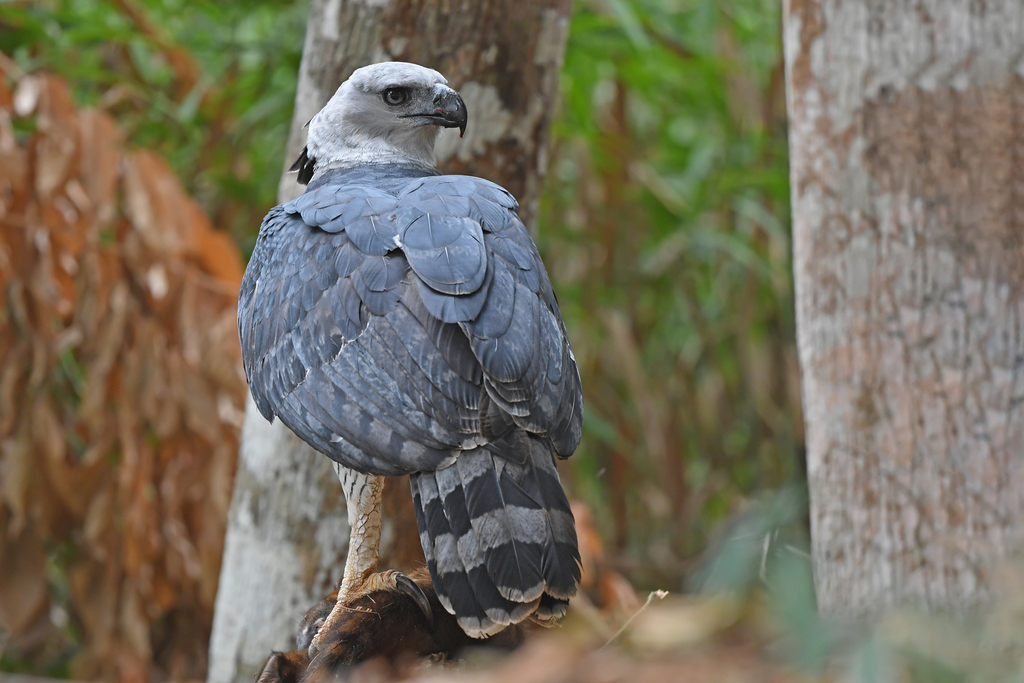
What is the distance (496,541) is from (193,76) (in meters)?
3.35

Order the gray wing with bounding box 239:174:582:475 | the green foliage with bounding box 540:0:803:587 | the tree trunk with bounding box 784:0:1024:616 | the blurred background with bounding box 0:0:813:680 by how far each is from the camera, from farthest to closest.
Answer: the green foliage with bounding box 540:0:803:587
the blurred background with bounding box 0:0:813:680
the tree trunk with bounding box 784:0:1024:616
the gray wing with bounding box 239:174:582:475

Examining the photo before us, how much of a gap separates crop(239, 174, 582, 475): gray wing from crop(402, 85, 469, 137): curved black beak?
38 cm

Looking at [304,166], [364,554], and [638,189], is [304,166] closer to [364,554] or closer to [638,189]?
[364,554]

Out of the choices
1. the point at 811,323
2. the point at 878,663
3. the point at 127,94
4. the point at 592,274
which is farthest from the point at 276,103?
the point at 878,663

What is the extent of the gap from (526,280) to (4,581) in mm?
2601

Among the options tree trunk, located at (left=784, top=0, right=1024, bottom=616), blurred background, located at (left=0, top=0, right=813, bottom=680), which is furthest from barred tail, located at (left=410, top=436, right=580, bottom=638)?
tree trunk, located at (left=784, top=0, right=1024, bottom=616)

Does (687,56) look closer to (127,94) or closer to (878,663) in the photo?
(127,94)

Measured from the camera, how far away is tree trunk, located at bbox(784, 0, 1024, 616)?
8.13 feet

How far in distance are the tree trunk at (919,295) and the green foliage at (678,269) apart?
1.57 metres

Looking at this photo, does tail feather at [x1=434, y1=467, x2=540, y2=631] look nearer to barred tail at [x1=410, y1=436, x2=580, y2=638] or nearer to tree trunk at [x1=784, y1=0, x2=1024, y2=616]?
barred tail at [x1=410, y1=436, x2=580, y2=638]

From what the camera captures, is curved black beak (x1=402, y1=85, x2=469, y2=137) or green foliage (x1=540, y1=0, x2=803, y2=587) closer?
curved black beak (x1=402, y1=85, x2=469, y2=137)

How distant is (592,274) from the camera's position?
188 inches

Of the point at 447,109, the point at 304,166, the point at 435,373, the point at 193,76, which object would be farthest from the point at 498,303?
the point at 193,76

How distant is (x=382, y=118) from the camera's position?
7.40 feet
